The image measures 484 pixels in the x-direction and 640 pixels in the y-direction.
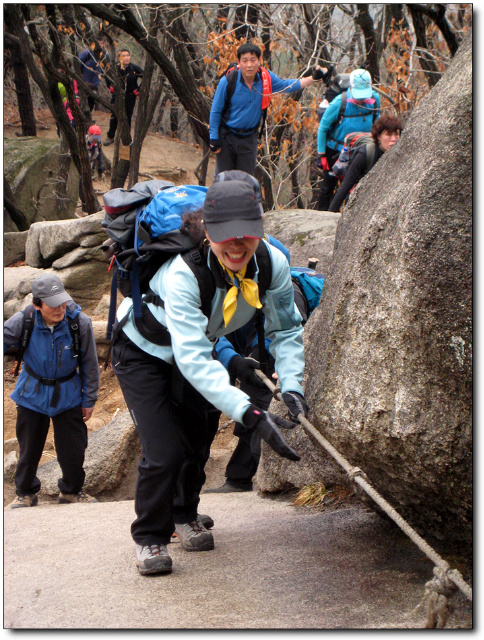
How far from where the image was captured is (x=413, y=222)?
285 centimetres

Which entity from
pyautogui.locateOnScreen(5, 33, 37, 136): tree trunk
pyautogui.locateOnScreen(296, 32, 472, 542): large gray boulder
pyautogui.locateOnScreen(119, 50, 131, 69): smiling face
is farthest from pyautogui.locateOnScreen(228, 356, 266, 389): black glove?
pyautogui.locateOnScreen(5, 33, 37, 136): tree trunk

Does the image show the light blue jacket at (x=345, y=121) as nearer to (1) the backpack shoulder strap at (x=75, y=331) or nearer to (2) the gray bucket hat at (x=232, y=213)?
(1) the backpack shoulder strap at (x=75, y=331)

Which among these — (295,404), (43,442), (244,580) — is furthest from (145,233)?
(43,442)

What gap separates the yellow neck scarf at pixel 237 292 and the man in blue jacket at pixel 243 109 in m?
5.21

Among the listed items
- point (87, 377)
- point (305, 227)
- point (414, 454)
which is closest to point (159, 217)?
point (414, 454)

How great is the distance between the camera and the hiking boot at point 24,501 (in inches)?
244

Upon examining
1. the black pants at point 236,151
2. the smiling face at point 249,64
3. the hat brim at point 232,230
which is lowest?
the hat brim at point 232,230

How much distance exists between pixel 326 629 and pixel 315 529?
1.14 metres

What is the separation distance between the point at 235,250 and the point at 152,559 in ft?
5.24

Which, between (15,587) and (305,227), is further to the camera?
(305,227)

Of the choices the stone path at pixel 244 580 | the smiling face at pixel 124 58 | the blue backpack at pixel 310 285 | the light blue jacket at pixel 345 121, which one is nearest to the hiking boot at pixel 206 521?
the stone path at pixel 244 580

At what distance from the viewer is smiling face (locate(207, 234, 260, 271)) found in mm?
3053

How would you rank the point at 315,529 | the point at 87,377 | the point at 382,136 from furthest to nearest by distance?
the point at 382,136, the point at 87,377, the point at 315,529

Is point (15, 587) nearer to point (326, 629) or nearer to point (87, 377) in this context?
point (326, 629)
